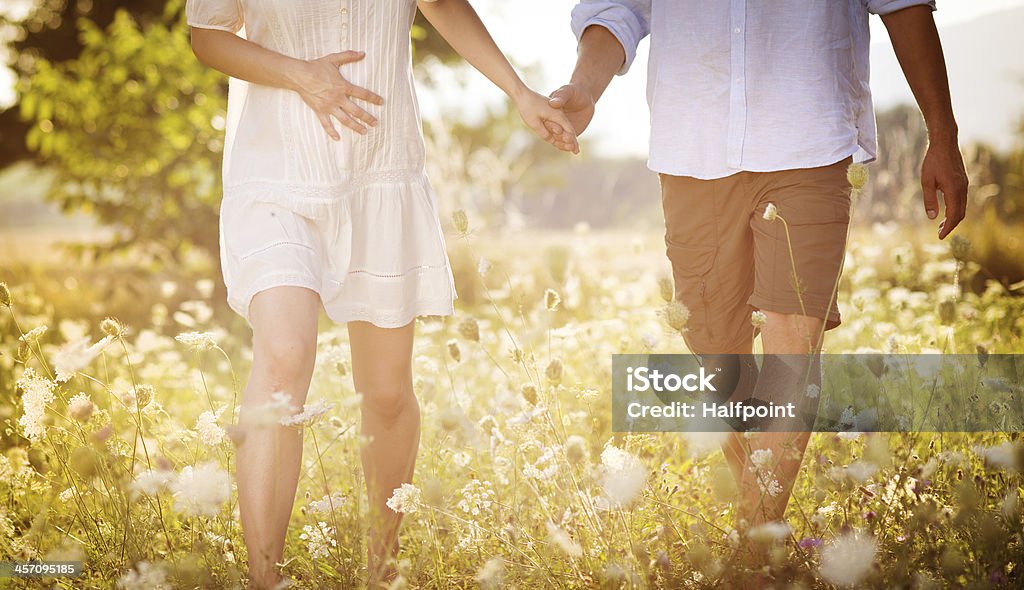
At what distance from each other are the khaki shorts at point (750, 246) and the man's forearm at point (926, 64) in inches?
10.7

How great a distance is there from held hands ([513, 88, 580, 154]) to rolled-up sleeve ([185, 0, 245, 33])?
87cm

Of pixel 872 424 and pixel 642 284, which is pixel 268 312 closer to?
pixel 872 424

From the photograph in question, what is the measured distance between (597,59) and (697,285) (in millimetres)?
834

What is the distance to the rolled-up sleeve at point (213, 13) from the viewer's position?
→ 242cm

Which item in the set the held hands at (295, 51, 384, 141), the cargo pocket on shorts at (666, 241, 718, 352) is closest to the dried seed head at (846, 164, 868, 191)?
the cargo pocket on shorts at (666, 241, 718, 352)

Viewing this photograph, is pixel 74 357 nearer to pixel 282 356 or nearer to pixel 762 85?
pixel 282 356

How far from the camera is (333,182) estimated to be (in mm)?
2461

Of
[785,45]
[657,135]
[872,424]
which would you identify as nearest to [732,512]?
[872,424]

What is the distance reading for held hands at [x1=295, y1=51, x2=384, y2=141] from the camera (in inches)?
94.1

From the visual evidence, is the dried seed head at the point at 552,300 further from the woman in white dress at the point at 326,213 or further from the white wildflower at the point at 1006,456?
the white wildflower at the point at 1006,456

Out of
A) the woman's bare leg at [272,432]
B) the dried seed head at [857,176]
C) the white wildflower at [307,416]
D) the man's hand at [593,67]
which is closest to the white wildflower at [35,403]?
the woman's bare leg at [272,432]

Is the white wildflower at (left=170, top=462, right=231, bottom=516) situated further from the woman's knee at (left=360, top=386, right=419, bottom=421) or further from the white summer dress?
the woman's knee at (left=360, top=386, right=419, bottom=421)

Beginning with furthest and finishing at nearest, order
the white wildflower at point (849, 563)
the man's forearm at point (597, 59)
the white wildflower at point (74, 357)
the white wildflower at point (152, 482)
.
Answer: the man's forearm at point (597, 59) → the white wildflower at point (74, 357) → the white wildflower at point (152, 482) → the white wildflower at point (849, 563)

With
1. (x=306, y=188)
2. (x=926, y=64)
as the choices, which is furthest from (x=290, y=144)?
(x=926, y=64)
